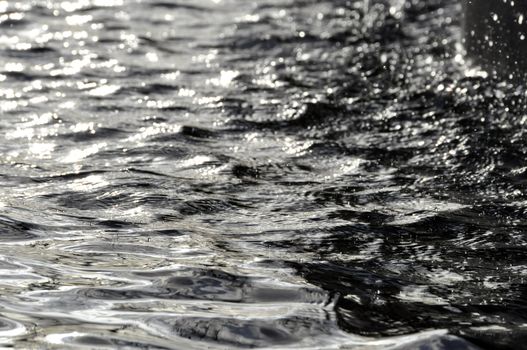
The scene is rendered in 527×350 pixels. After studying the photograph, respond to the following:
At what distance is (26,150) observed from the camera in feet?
20.5

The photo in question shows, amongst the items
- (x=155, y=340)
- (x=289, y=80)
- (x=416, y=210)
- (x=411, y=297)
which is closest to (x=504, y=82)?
(x=289, y=80)

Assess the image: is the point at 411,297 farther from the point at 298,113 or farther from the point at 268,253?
the point at 298,113

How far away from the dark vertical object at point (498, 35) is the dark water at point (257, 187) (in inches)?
8.0

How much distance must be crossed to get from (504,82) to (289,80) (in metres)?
1.65

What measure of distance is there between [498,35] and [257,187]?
11.4ft

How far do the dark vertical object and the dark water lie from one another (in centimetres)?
20

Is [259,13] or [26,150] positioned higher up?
[259,13]

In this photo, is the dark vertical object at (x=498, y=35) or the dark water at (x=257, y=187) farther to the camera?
the dark vertical object at (x=498, y=35)

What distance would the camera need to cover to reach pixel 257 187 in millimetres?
5590

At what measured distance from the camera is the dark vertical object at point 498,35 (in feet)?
25.7

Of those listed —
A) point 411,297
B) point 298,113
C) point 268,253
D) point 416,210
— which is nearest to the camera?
point 411,297

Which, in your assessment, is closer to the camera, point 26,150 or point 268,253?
point 268,253

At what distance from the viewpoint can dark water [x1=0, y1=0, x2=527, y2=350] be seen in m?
3.74

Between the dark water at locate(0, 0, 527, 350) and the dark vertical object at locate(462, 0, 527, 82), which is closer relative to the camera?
the dark water at locate(0, 0, 527, 350)
